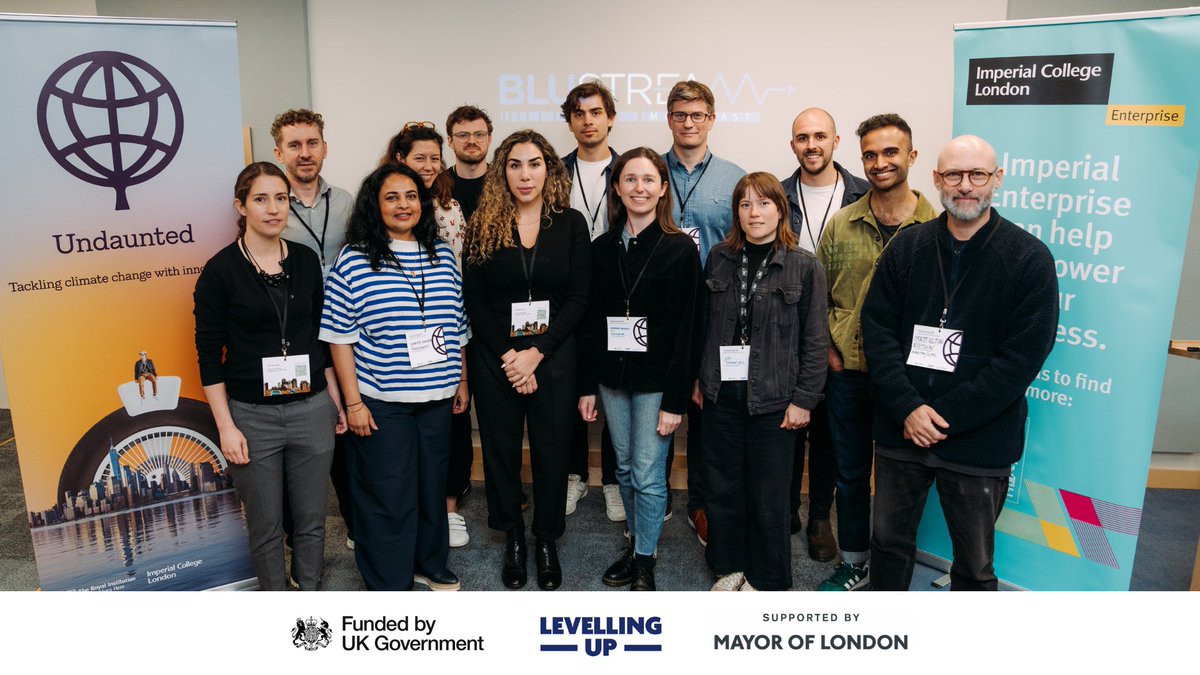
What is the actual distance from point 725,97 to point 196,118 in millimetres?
2632

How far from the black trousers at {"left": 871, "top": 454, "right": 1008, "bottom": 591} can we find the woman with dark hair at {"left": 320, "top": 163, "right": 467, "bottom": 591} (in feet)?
5.23

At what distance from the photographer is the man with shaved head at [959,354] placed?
211cm

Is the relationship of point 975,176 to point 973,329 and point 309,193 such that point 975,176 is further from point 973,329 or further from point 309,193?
point 309,193

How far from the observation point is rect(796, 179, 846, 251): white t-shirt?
2.99m

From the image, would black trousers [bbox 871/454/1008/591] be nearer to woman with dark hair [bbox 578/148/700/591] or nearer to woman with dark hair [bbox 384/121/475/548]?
woman with dark hair [bbox 578/148/700/591]

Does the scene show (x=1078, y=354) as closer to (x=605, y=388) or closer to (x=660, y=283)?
(x=660, y=283)

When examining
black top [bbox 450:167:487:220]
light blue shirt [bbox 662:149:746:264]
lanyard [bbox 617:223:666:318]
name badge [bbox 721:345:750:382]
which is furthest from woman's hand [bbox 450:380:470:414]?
light blue shirt [bbox 662:149:746:264]

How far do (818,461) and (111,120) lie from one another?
3066mm

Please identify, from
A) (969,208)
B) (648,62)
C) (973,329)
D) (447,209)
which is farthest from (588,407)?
(648,62)

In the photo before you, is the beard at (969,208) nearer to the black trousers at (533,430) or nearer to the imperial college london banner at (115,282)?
the black trousers at (533,430)

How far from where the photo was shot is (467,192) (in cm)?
329
